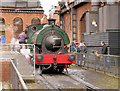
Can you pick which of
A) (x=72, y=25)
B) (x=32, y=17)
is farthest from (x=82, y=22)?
(x=32, y=17)

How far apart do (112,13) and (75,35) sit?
12.9 metres

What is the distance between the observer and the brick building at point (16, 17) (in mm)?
46094

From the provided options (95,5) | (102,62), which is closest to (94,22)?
(95,5)

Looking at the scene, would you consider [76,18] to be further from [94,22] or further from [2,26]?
[2,26]

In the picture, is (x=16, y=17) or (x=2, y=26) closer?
(x=16, y=17)

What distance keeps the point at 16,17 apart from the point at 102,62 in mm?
34705

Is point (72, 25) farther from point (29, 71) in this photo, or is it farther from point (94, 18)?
point (29, 71)

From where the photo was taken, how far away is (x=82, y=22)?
2952 cm

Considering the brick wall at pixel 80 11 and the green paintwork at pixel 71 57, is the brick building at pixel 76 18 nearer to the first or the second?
the brick wall at pixel 80 11

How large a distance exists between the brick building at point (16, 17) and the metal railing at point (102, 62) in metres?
29.9

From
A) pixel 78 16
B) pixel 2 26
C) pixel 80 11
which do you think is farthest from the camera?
pixel 2 26

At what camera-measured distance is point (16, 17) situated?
46844 millimetres

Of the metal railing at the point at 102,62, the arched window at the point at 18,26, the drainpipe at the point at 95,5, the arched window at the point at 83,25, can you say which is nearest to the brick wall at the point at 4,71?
the metal railing at the point at 102,62

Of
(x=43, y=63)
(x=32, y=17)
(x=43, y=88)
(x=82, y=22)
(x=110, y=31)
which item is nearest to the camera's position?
(x=43, y=88)
